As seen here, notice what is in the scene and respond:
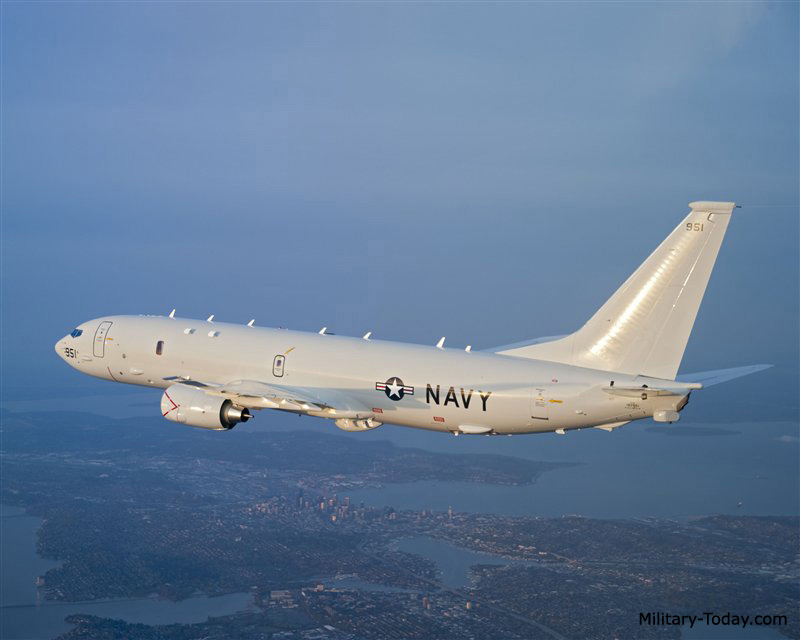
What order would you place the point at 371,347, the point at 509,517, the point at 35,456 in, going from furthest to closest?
the point at 35,456
the point at 509,517
the point at 371,347

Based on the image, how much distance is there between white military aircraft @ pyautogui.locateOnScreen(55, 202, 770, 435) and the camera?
40500 mm

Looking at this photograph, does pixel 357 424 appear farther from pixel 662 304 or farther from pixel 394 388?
pixel 662 304

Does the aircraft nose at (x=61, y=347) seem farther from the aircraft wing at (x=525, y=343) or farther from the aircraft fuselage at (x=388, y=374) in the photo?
the aircraft wing at (x=525, y=343)

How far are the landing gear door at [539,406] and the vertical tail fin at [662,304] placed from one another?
249 centimetres

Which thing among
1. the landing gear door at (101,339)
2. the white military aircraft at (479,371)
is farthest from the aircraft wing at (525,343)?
the landing gear door at (101,339)

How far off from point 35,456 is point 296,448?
1864 inches

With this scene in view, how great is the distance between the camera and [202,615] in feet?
305

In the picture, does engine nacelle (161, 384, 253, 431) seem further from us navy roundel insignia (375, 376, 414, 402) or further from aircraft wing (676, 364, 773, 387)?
aircraft wing (676, 364, 773, 387)

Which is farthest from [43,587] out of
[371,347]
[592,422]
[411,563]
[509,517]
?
[592,422]

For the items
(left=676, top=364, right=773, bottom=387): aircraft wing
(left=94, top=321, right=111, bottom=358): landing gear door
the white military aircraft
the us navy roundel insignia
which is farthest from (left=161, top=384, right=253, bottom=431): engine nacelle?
(left=676, top=364, right=773, bottom=387): aircraft wing

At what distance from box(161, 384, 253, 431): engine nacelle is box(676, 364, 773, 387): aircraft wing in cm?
A: 2140

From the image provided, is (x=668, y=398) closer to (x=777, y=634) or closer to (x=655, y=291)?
(x=655, y=291)

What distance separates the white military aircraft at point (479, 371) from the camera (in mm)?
40500

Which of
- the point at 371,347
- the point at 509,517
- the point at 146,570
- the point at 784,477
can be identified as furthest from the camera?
the point at 784,477
